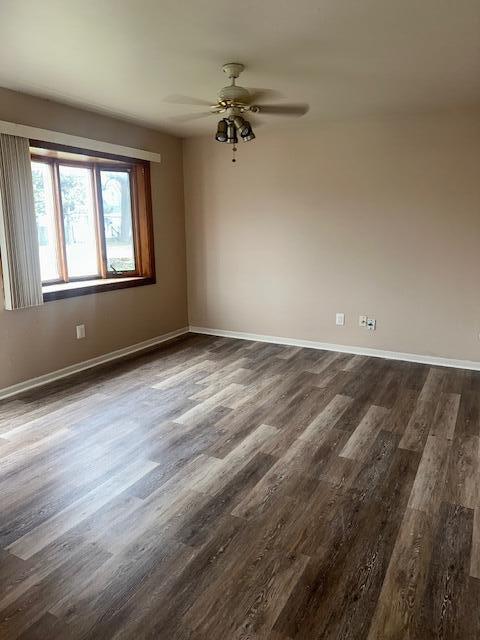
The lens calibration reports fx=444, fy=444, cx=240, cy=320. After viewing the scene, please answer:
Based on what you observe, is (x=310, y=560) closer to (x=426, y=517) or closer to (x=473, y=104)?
(x=426, y=517)

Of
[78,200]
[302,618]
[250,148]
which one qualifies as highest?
[250,148]

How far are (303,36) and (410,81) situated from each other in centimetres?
120

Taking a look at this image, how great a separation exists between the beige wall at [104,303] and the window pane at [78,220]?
1.35ft

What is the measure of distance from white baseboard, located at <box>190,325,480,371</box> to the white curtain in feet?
8.01

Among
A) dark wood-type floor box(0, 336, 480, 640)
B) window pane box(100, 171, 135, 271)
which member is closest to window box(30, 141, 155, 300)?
window pane box(100, 171, 135, 271)

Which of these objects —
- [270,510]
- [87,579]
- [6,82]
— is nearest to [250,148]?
[6,82]

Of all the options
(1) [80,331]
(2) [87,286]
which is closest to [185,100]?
(2) [87,286]

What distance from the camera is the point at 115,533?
80.2 inches

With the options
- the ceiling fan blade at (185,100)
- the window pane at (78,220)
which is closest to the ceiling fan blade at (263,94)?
the ceiling fan blade at (185,100)

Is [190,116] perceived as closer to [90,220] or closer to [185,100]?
[185,100]

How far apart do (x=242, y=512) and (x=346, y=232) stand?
3.28m

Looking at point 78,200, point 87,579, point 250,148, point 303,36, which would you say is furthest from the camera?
point 250,148

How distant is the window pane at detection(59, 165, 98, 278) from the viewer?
4.36 metres

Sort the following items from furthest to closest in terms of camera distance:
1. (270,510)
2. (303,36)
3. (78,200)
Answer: (78,200) → (303,36) → (270,510)
